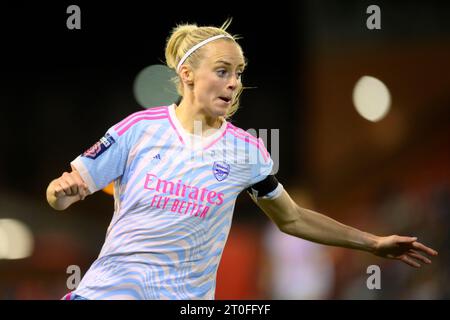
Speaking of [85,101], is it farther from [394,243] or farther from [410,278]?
[394,243]

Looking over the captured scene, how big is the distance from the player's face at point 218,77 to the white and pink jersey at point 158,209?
0.20m

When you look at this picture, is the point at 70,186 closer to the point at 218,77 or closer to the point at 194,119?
the point at 194,119

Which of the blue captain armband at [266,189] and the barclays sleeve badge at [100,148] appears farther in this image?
the blue captain armband at [266,189]

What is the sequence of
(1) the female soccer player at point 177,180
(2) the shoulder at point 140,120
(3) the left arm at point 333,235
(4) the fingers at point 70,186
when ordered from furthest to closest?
(3) the left arm at point 333,235 → (2) the shoulder at point 140,120 → (1) the female soccer player at point 177,180 → (4) the fingers at point 70,186

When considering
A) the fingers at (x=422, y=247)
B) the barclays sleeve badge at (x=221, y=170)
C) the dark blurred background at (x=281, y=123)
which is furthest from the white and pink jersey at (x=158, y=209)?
the dark blurred background at (x=281, y=123)

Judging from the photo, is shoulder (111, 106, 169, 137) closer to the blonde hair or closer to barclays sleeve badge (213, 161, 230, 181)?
the blonde hair

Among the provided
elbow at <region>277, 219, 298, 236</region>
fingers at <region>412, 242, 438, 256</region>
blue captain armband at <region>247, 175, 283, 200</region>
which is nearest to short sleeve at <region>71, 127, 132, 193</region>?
blue captain armband at <region>247, 175, 283, 200</region>

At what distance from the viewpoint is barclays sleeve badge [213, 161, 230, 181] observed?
181 inches

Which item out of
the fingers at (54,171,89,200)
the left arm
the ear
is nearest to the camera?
the fingers at (54,171,89,200)

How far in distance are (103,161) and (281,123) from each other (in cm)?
1386

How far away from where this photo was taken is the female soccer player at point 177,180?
4.40m

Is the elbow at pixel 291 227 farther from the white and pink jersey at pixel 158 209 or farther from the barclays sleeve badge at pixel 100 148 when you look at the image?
the barclays sleeve badge at pixel 100 148

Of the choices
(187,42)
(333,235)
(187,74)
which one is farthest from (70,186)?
(333,235)

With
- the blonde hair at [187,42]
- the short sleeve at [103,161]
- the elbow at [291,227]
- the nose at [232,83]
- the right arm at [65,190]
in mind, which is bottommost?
the elbow at [291,227]
